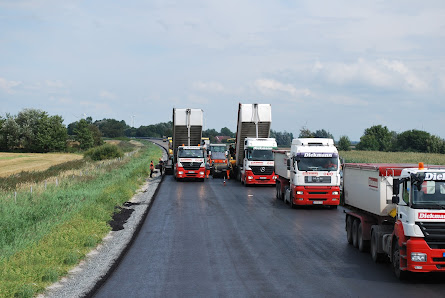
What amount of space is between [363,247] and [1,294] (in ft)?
30.7

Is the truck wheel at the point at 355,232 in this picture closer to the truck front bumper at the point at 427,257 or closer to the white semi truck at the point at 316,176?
the truck front bumper at the point at 427,257

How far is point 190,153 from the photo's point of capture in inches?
1693

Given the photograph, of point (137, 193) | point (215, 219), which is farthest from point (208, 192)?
point (215, 219)

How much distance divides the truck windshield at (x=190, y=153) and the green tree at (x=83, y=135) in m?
78.5

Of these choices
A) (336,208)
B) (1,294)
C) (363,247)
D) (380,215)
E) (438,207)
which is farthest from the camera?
(336,208)

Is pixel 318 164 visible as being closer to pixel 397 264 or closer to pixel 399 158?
pixel 397 264

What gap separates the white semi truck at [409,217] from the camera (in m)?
11.1

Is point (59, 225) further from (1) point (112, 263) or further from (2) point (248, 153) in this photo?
(2) point (248, 153)

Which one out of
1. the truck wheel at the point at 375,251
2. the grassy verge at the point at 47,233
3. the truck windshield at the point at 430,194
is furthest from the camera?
the truck wheel at the point at 375,251

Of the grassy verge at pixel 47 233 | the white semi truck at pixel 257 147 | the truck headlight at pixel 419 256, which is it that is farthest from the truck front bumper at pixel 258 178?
the truck headlight at pixel 419 256

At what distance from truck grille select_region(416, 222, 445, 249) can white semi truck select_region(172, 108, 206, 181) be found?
31.5 m

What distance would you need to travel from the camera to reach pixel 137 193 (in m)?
33.4

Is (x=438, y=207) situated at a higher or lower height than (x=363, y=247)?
higher

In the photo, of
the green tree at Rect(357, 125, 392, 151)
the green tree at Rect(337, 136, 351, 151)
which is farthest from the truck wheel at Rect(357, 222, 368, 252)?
the green tree at Rect(357, 125, 392, 151)
